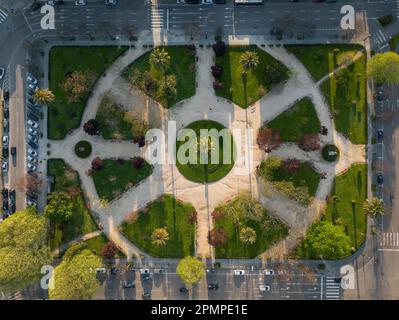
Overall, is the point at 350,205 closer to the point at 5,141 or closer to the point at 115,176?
the point at 115,176

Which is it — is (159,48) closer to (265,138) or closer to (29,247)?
(265,138)

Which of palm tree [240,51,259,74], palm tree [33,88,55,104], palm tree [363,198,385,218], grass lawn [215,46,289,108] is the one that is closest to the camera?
palm tree [363,198,385,218]

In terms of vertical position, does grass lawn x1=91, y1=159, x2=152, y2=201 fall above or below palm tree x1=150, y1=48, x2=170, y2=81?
below

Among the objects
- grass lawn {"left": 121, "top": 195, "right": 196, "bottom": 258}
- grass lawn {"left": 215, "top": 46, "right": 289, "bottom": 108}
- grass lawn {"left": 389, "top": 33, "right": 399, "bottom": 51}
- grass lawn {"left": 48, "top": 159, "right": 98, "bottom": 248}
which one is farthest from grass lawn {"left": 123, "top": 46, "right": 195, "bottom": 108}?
grass lawn {"left": 389, "top": 33, "right": 399, "bottom": 51}

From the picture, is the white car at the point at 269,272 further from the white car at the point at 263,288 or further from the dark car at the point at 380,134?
the dark car at the point at 380,134

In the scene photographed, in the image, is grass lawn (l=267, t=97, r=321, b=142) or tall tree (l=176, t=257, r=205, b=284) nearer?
tall tree (l=176, t=257, r=205, b=284)

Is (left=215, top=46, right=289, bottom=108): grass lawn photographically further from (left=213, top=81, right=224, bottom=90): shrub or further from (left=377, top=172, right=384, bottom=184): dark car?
(left=377, top=172, right=384, bottom=184): dark car
